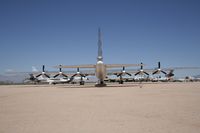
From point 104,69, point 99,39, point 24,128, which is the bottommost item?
point 24,128

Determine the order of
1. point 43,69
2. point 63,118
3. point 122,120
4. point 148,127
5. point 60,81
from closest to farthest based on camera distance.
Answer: point 148,127 < point 122,120 < point 63,118 < point 43,69 < point 60,81


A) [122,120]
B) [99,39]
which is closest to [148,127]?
[122,120]

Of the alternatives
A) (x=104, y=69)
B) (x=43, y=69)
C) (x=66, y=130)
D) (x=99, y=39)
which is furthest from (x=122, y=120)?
(x=43, y=69)

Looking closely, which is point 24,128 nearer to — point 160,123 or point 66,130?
point 66,130

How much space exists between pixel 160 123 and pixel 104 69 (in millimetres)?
34739

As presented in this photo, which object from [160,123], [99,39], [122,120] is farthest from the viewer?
[99,39]

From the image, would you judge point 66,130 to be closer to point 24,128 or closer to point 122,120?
point 24,128

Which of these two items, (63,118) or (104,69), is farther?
(104,69)

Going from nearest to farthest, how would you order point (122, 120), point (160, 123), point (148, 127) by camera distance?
point (148, 127)
point (160, 123)
point (122, 120)

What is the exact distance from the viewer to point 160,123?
8.61m

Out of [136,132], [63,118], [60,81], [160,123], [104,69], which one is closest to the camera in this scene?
[136,132]

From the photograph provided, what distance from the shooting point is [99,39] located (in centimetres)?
5022

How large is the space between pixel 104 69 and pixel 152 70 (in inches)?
1209

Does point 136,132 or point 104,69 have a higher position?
point 104,69
